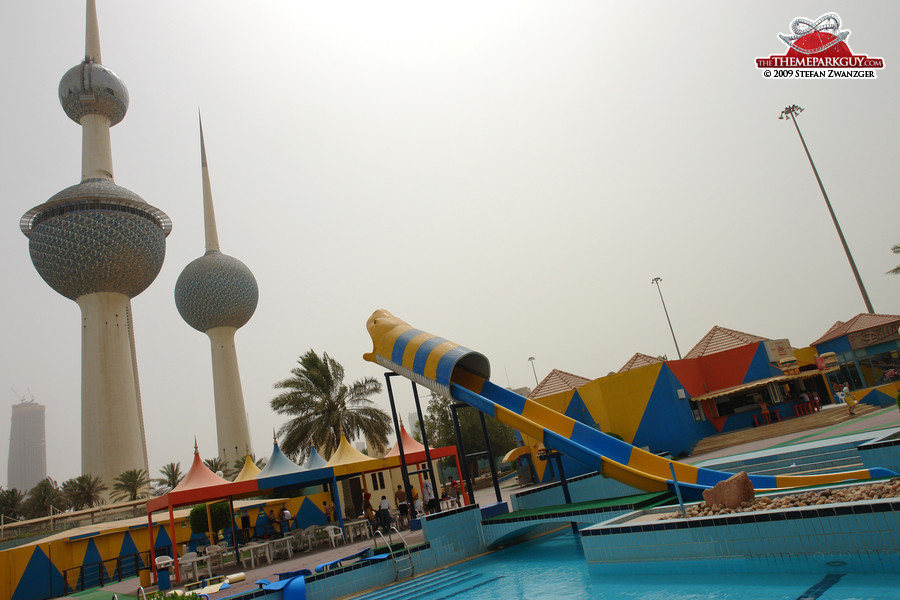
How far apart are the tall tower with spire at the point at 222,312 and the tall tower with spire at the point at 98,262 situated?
527 centimetres

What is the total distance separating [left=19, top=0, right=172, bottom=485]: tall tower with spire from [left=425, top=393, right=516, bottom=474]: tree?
95.7 feet

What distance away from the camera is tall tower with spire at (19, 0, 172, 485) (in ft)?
164

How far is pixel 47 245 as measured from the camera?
5197 centimetres

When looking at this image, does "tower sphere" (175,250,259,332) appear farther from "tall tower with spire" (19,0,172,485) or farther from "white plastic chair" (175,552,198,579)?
"white plastic chair" (175,552,198,579)

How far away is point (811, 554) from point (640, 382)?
1749cm

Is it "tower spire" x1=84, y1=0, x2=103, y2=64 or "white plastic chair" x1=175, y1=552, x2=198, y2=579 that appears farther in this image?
"tower spire" x1=84, y1=0, x2=103, y2=64

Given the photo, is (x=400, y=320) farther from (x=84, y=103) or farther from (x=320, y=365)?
(x=84, y=103)

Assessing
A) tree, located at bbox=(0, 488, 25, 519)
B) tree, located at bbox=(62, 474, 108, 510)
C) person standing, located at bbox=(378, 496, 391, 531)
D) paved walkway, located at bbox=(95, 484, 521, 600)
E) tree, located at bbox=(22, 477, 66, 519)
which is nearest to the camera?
paved walkway, located at bbox=(95, 484, 521, 600)

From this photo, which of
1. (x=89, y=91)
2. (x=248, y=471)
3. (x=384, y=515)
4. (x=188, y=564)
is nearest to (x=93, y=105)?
(x=89, y=91)

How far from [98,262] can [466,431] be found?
123ft

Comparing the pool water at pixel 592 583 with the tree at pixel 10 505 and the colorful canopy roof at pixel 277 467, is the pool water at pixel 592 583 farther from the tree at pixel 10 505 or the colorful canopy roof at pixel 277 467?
the tree at pixel 10 505

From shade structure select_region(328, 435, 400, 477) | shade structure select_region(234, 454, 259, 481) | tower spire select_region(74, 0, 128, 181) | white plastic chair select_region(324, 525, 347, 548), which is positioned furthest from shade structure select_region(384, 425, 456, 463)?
tower spire select_region(74, 0, 128, 181)

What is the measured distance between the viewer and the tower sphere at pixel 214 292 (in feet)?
196

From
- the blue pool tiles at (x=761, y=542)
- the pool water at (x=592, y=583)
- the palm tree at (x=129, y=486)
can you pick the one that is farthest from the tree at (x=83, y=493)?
the blue pool tiles at (x=761, y=542)
